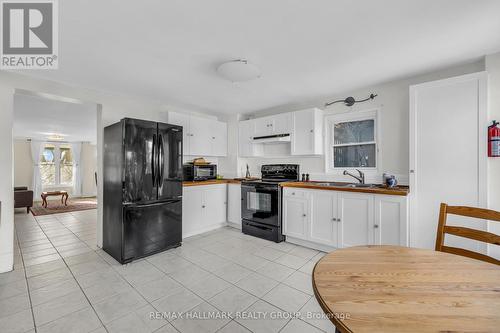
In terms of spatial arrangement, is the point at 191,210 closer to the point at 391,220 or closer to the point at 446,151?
the point at 391,220

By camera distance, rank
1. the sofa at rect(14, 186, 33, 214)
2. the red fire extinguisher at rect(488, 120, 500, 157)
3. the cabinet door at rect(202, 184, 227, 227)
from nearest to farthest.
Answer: the red fire extinguisher at rect(488, 120, 500, 157)
the cabinet door at rect(202, 184, 227, 227)
the sofa at rect(14, 186, 33, 214)

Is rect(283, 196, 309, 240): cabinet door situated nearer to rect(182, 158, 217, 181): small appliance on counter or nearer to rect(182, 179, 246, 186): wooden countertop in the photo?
rect(182, 179, 246, 186): wooden countertop

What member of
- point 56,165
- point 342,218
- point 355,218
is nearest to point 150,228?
point 342,218

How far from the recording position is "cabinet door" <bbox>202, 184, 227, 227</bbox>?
3953 millimetres

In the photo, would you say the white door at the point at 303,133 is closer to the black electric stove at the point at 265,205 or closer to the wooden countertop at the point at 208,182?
the black electric stove at the point at 265,205

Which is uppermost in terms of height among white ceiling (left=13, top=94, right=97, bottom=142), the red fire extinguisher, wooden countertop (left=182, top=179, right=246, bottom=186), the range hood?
white ceiling (left=13, top=94, right=97, bottom=142)

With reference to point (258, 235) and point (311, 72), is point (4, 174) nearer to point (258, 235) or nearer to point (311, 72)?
point (258, 235)

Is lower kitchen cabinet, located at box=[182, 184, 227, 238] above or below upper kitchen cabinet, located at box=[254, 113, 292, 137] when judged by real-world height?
below

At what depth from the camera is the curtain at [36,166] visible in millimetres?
7801

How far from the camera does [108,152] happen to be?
308 cm

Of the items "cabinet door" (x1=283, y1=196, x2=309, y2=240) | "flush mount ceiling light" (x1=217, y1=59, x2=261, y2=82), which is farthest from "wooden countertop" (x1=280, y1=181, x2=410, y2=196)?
"flush mount ceiling light" (x1=217, y1=59, x2=261, y2=82)

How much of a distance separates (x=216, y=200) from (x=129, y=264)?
1.75m

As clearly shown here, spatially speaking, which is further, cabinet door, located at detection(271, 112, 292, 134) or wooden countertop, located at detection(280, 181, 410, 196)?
cabinet door, located at detection(271, 112, 292, 134)

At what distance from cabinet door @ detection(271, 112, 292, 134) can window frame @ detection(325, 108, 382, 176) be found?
0.63 metres
